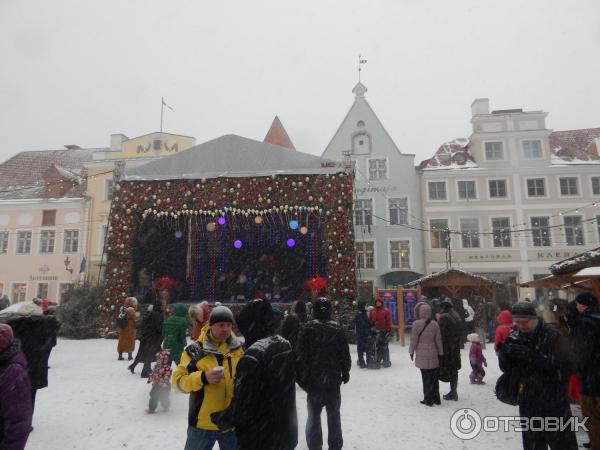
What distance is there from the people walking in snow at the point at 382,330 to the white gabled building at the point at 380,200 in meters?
14.9

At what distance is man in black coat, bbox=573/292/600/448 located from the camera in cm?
368

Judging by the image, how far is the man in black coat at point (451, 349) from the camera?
22.7ft

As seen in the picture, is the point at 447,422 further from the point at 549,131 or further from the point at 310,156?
the point at 549,131

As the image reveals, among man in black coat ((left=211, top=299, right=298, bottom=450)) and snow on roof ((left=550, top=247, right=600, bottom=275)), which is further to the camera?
snow on roof ((left=550, top=247, right=600, bottom=275))

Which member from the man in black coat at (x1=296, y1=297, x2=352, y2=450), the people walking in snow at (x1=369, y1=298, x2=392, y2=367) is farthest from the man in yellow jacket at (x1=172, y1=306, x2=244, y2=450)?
the people walking in snow at (x1=369, y1=298, x2=392, y2=367)

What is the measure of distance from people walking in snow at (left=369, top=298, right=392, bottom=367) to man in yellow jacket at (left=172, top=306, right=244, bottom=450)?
7.34 metres

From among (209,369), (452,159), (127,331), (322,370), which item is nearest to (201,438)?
(209,369)

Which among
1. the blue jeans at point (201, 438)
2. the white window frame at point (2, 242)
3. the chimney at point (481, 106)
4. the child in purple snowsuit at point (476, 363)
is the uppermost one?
the chimney at point (481, 106)

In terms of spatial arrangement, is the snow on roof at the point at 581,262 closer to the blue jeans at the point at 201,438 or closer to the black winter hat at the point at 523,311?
the black winter hat at the point at 523,311

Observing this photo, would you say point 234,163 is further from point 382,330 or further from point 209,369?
point 209,369

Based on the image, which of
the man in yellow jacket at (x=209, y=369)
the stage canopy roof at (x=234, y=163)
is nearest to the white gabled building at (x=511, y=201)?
the stage canopy roof at (x=234, y=163)

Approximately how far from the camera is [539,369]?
3324 mm

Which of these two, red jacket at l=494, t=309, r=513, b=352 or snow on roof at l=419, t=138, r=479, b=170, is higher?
snow on roof at l=419, t=138, r=479, b=170

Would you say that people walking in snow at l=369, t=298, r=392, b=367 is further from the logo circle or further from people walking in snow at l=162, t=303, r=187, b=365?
people walking in snow at l=162, t=303, r=187, b=365
